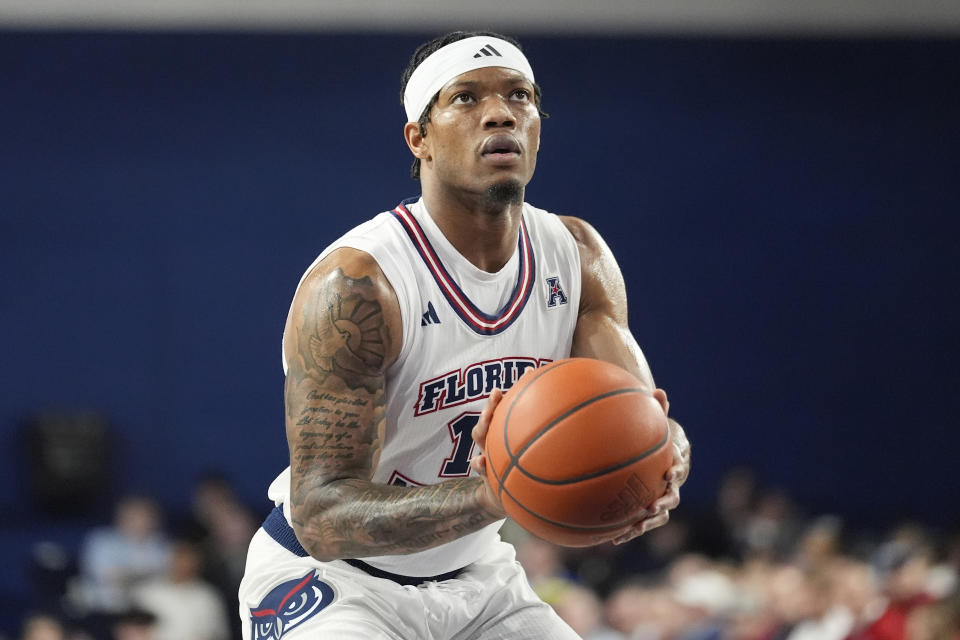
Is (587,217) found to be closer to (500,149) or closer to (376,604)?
(500,149)

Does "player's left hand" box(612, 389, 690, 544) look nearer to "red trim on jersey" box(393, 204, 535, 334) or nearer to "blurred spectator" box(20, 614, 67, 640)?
"red trim on jersey" box(393, 204, 535, 334)

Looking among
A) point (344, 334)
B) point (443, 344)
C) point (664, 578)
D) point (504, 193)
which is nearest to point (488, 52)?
point (504, 193)

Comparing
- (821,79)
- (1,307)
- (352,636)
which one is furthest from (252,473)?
(352,636)

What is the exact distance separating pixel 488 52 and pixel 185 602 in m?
5.94

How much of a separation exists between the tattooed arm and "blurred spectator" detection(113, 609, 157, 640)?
4456mm

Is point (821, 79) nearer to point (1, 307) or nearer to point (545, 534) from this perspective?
point (1, 307)

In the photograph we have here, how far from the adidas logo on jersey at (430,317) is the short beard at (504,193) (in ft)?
1.11

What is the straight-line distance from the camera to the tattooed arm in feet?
10.1

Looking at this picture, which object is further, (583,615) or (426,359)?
(583,615)

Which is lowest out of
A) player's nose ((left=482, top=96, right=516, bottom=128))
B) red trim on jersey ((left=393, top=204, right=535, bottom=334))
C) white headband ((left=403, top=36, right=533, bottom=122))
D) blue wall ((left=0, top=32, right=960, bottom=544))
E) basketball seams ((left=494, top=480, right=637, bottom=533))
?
basketball seams ((left=494, top=480, right=637, bottom=533))

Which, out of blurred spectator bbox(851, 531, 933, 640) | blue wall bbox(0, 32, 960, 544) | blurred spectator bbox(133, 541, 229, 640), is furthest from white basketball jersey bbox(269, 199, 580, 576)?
blue wall bbox(0, 32, 960, 544)

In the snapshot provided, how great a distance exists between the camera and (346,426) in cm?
319

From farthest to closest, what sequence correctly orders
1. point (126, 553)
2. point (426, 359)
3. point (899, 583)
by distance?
point (126, 553) → point (899, 583) → point (426, 359)

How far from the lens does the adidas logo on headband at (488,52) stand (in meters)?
3.62
